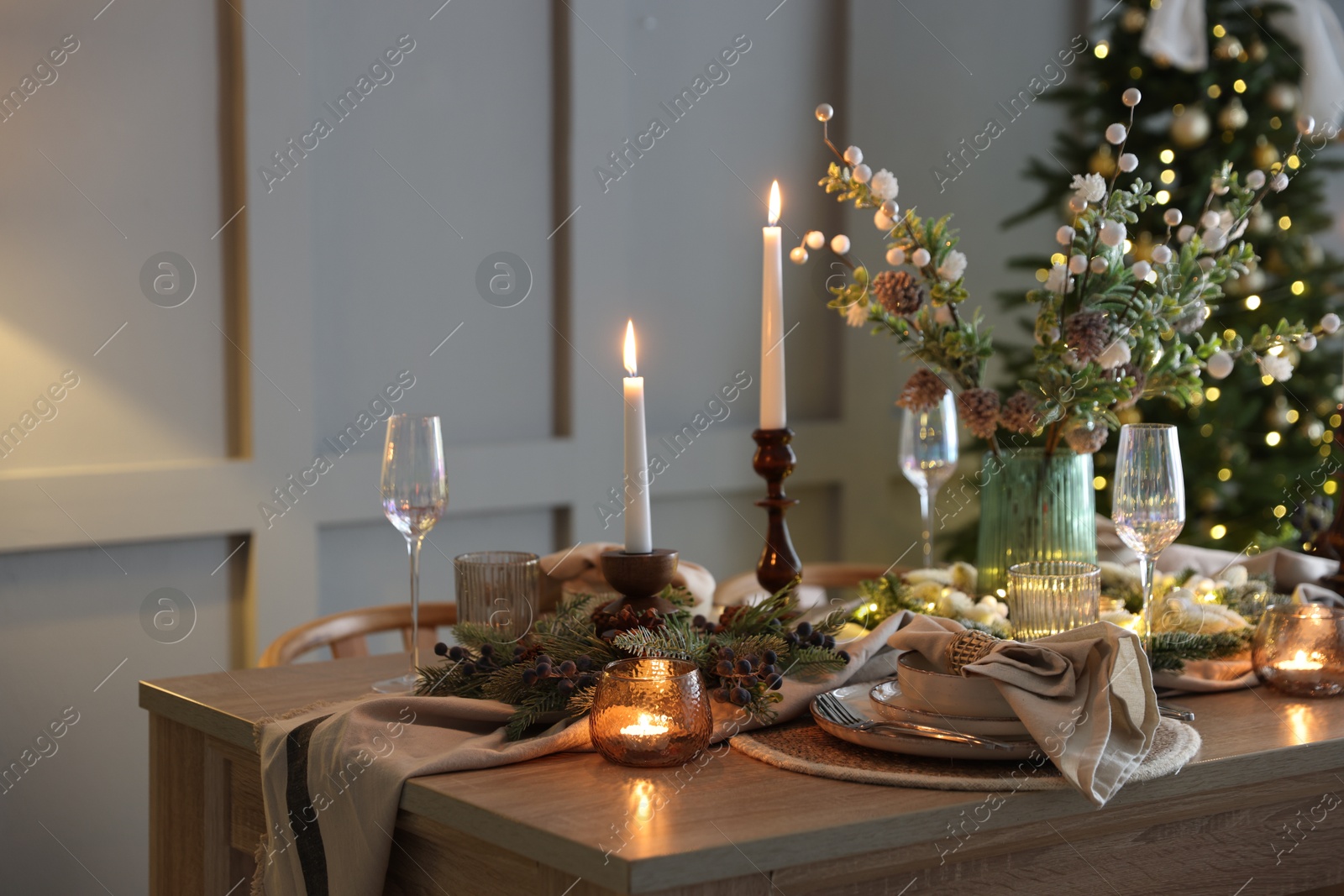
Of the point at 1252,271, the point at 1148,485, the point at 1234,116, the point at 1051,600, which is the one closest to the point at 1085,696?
the point at 1051,600

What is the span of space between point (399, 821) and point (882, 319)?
81 cm

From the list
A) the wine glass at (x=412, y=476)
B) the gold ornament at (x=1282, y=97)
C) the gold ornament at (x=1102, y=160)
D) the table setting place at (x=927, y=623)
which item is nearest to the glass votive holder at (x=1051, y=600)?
the table setting place at (x=927, y=623)

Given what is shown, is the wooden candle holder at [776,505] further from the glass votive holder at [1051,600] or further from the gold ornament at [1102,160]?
the gold ornament at [1102,160]

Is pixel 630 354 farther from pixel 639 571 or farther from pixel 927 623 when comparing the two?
pixel 927 623

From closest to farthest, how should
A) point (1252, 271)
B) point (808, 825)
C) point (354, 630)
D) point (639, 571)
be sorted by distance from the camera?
point (808, 825), point (639, 571), point (354, 630), point (1252, 271)

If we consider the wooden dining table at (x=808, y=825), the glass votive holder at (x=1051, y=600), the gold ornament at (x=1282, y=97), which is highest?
the gold ornament at (x=1282, y=97)

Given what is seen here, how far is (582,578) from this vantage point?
1.68 metres

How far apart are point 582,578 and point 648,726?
1.93 feet

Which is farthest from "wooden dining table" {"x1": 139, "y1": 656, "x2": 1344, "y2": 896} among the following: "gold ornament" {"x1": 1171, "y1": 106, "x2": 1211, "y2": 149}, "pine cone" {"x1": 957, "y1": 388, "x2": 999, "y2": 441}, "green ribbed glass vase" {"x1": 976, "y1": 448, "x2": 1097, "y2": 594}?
"gold ornament" {"x1": 1171, "y1": 106, "x2": 1211, "y2": 149}

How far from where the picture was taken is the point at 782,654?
1312 mm

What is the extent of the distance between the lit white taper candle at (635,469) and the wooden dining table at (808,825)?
0.78 ft

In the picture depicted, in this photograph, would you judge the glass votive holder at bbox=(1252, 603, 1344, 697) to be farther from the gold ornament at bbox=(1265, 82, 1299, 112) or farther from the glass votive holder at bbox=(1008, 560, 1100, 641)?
the gold ornament at bbox=(1265, 82, 1299, 112)

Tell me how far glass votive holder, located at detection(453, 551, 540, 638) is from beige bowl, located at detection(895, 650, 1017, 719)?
0.39 meters

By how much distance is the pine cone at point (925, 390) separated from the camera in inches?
65.1
